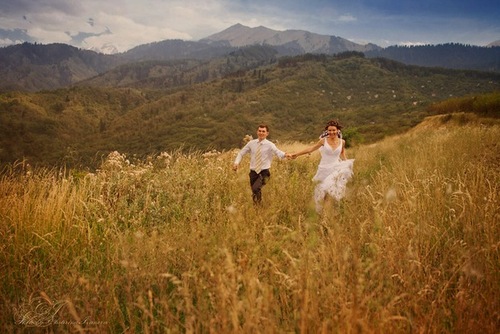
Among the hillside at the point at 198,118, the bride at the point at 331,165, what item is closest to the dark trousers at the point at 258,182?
the bride at the point at 331,165

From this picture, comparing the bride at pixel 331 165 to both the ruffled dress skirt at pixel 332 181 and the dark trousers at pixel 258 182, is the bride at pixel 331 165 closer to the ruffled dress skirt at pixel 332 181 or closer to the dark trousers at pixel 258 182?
the ruffled dress skirt at pixel 332 181

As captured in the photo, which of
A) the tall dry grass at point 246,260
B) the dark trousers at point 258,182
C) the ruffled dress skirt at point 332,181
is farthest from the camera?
the dark trousers at point 258,182

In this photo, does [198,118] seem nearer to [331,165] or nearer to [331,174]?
[331,165]

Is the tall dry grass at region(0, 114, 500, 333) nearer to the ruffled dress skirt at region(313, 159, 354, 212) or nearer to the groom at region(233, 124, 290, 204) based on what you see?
the ruffled dress skirt at region(313, 159, 354, 212)

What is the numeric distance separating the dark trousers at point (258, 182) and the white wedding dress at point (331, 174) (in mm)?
1044

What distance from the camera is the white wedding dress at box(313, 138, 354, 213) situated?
5.03m

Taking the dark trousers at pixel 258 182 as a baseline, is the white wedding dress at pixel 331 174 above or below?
above

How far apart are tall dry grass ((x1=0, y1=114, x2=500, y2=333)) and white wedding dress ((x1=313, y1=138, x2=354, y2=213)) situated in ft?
0.73

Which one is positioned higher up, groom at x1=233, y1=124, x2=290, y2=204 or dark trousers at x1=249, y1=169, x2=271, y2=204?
groom at x1=233, y1=124, x2=290, y2=204

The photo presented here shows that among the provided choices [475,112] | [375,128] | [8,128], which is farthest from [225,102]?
[475,112]

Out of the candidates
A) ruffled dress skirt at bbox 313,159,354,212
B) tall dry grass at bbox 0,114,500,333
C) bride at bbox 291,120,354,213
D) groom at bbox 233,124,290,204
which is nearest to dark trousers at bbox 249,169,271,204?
groom at bbox 233,124,290,204

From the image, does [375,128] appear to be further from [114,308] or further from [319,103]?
[319,103]

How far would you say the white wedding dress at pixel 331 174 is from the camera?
503cm

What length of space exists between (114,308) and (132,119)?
197 meters
